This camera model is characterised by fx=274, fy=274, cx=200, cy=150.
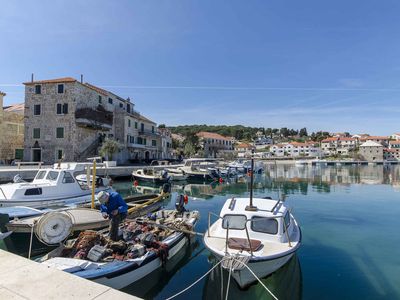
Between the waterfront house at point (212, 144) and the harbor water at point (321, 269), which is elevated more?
the waterfront house at point (212, 144)

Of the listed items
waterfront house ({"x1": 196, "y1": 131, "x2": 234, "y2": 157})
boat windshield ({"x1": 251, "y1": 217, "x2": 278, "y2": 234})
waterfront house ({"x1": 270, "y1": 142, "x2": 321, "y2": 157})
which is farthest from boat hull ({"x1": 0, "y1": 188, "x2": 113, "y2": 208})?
waterfront house ({"x1": 270, "y1": 142, "x2": 321, "y2": 157})

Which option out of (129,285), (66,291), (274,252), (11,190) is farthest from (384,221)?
(11,190)

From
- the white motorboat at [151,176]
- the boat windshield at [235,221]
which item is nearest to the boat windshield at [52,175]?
the boat windshield at [235,221]

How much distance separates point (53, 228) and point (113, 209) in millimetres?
1984

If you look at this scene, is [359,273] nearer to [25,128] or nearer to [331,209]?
[331,209]

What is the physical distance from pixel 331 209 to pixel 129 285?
1796cm

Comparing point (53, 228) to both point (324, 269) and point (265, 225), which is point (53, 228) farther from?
point (324, 269)

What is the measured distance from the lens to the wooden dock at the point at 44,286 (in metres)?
4.28

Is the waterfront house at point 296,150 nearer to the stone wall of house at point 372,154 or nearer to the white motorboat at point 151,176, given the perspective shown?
the stone wall of house at point 372,154

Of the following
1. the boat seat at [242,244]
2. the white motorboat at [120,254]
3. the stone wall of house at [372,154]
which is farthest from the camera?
the stone wall of house at [372,154]

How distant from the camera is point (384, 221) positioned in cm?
1744

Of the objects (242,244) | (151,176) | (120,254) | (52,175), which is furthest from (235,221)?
(151,176)

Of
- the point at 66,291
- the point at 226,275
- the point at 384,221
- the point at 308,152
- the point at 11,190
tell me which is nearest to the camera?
the point at 66,291

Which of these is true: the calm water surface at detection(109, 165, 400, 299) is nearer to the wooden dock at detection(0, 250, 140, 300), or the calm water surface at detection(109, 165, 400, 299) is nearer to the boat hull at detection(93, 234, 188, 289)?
the boat hull at detection(93, 234, 188, 289)
